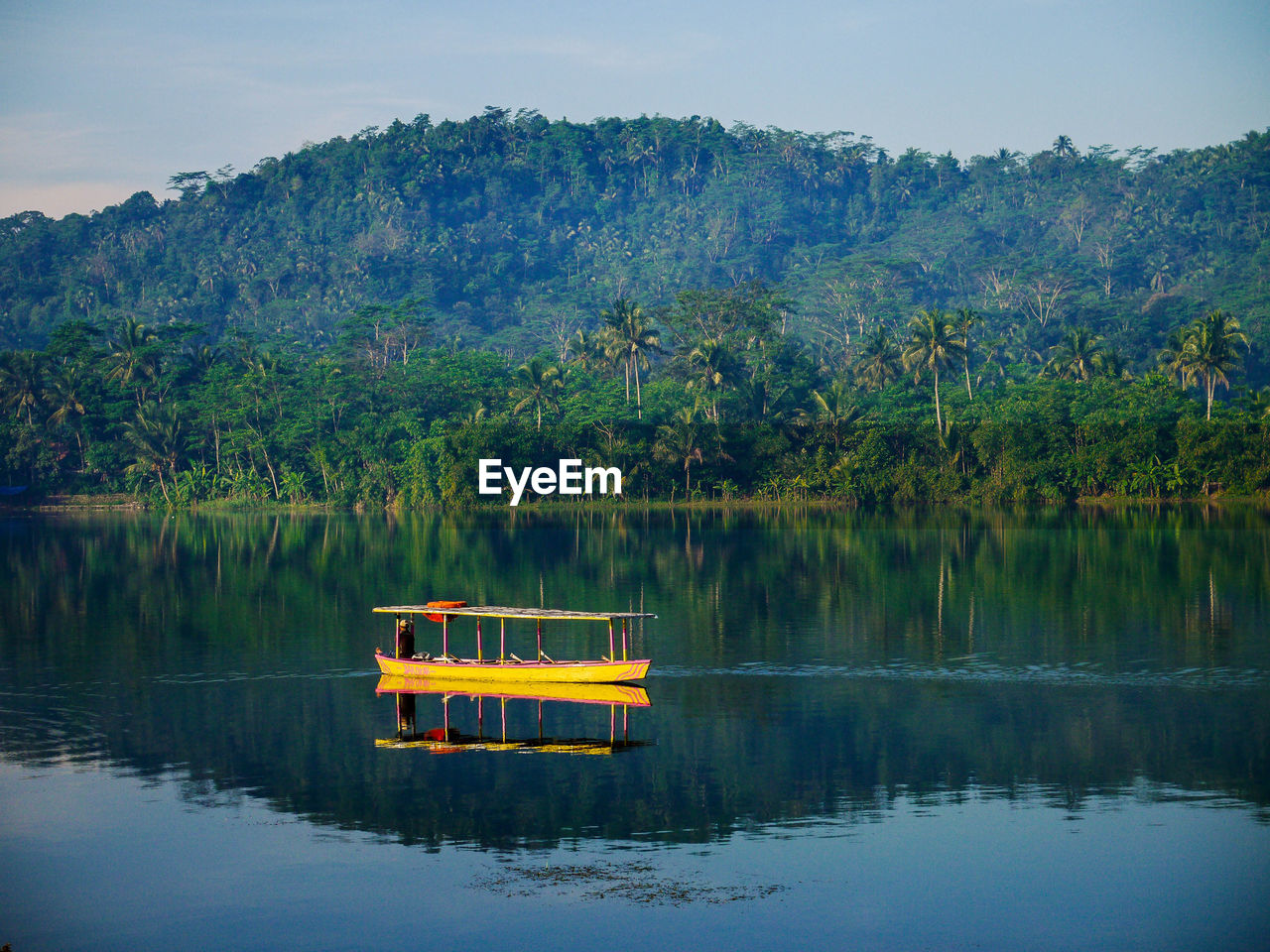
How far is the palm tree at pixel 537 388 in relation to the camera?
114938mm

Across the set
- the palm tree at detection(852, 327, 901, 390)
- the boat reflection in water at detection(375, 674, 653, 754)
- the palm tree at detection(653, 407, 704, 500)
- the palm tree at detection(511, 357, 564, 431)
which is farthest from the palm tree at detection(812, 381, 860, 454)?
the boat reflection in water at detection(375, 674, 653, 754)

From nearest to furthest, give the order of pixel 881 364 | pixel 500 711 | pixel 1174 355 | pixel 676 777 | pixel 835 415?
1. pixel 676 777
2. pixel 500 711
3. pixel 1174 355
4. pixel 835 415
5. pixel 881 364

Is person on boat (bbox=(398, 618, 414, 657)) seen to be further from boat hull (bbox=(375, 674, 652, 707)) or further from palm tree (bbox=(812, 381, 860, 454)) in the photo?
palm tree (bbox=(812, 381, 860, 454))

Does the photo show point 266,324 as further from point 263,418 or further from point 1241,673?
point 1241,673

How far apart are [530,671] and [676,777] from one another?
767 cm

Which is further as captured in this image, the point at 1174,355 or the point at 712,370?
the point at 712,370

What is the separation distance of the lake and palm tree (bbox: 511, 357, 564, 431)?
219ft

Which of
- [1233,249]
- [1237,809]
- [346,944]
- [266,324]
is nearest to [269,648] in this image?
[346,944]

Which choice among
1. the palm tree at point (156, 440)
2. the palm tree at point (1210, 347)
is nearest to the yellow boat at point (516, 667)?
the palm tree at point (1210, 347)

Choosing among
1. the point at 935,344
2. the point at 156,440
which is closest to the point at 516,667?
the point at 935,344

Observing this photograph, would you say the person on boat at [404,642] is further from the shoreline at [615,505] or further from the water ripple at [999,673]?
the shoreline at [615,505]

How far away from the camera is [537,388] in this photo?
11506 cm

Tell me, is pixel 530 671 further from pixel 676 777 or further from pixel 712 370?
pixel 712 370

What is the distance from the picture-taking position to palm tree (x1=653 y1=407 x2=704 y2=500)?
107875 millimetres
